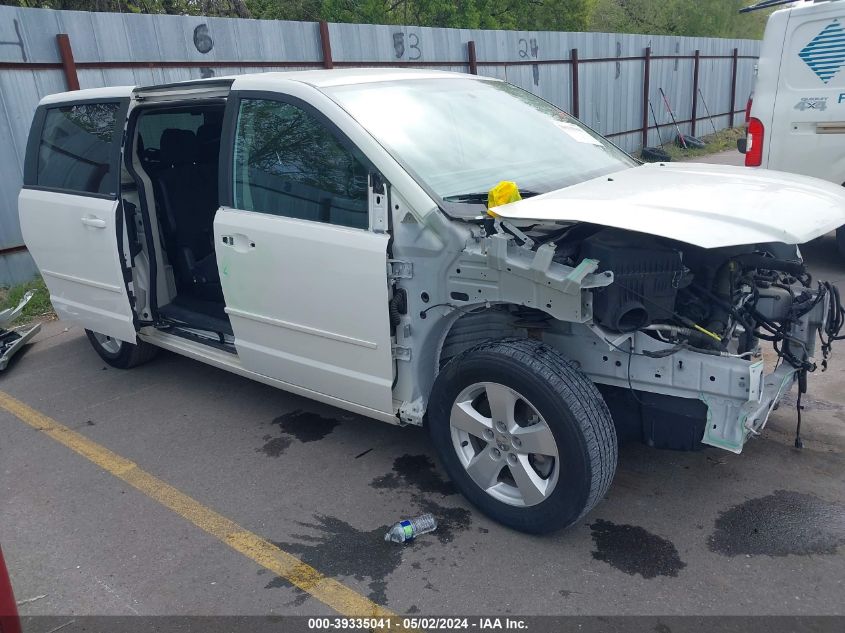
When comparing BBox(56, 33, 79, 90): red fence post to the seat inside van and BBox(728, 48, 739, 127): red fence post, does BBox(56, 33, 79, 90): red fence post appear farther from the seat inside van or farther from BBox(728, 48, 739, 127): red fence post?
BBox(728, 48, 739, 127): red fence post

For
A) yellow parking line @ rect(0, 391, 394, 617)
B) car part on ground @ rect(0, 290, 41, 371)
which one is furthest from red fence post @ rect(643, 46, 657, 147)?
yellow parking line @ rect(0, 391, 394, 617)

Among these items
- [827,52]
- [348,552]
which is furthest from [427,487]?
[827,52]

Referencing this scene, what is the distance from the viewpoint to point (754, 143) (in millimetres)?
6555

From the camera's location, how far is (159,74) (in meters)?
7.91

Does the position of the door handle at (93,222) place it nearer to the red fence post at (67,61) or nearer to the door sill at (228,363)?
the door sill at (228,363)

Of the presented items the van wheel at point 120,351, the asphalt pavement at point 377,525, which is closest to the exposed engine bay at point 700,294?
the asphalt pavement at point 377,525

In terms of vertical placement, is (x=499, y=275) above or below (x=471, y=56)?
below

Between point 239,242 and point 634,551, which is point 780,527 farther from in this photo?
point 239,242

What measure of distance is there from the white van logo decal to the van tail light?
2.01ft

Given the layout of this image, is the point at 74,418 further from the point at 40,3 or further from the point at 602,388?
the point at 40,3

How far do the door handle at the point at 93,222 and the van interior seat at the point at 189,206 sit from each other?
1.54ft

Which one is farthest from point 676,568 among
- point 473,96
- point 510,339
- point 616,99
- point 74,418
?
point 616,99

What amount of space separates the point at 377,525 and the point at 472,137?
1.93 metres

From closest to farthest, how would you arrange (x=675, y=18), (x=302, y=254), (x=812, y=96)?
(x=302, y=254), (x=812, y=96), (x=675, y=18)
